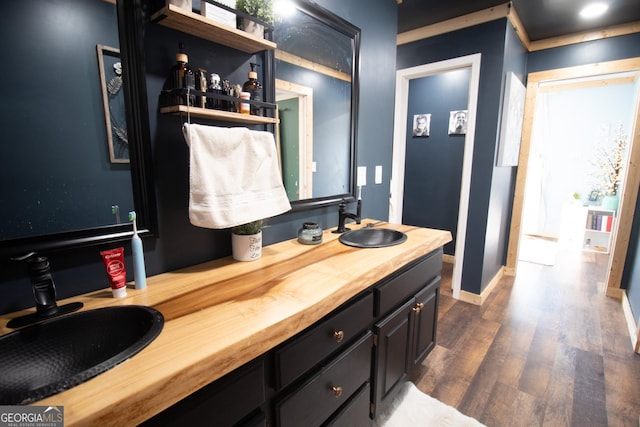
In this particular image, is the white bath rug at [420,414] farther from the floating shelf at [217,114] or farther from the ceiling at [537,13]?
the ceiling at [537,13]

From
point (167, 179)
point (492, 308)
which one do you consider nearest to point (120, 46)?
point (167, 179)

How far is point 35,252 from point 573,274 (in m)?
4.69

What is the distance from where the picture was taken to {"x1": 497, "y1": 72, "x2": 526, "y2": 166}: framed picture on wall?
2.58 metres

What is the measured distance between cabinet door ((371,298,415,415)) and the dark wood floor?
411mm

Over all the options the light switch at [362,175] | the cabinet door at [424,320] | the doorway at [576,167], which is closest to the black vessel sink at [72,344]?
the cabinet door at [424,320]

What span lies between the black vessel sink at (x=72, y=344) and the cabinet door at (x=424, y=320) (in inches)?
49.7

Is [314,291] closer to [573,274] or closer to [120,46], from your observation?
[120,46]

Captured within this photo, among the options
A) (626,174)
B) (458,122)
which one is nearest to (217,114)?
(458,122)

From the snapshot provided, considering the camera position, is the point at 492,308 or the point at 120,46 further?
the point at 492,308

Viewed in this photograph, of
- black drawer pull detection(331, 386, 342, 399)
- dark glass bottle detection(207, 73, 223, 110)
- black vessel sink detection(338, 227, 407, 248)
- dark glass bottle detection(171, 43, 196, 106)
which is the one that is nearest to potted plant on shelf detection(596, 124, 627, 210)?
black vessel sink detection(338, 227, 407, 248)

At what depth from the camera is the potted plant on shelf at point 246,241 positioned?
1279mm

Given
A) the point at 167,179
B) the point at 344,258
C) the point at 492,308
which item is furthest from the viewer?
the point at 492,308

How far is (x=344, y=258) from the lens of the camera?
1.32 meters

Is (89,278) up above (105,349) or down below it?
above
